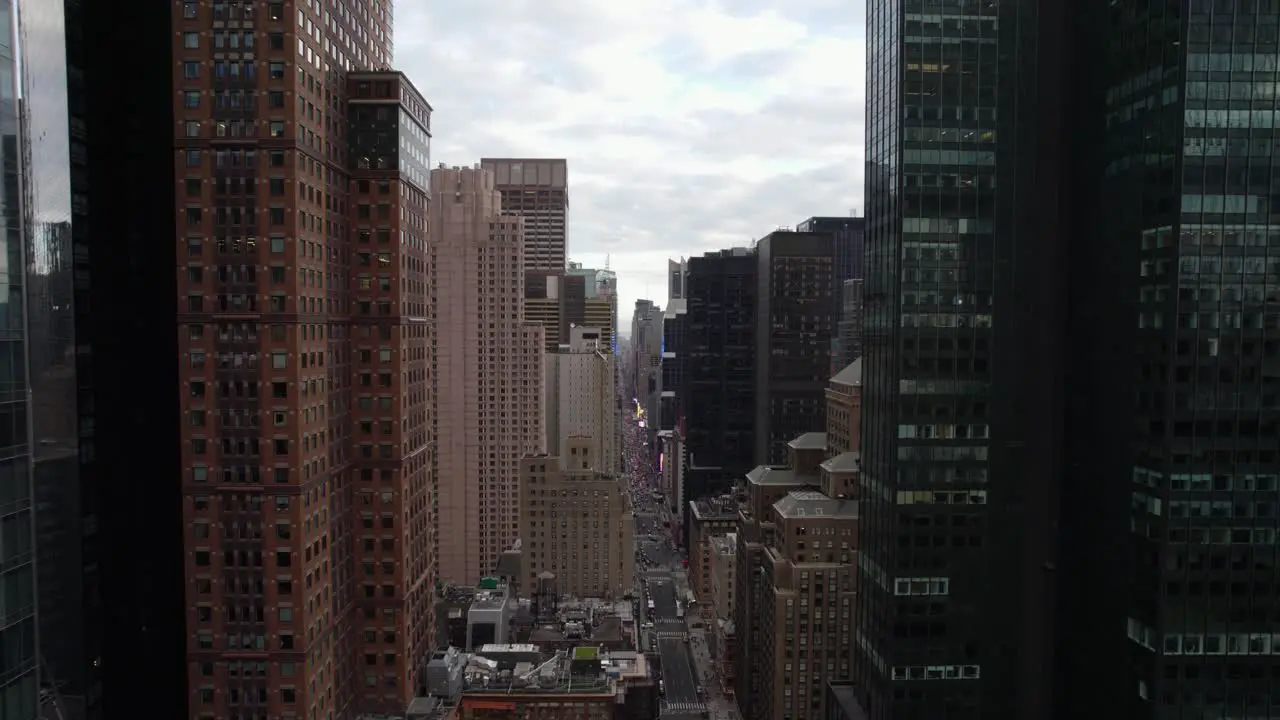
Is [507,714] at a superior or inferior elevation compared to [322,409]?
inferior

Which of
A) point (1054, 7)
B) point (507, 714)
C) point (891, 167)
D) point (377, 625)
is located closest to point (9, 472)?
point (377, 625)

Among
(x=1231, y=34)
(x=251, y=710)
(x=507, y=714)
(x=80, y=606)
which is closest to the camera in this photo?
(x=80, y=606)

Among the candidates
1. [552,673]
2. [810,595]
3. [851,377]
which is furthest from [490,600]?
[851,377]

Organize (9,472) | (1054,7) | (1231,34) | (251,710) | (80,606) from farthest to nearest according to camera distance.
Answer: (1054,7)
(251,710)
(1231,34)
(80,606)
(9,472)

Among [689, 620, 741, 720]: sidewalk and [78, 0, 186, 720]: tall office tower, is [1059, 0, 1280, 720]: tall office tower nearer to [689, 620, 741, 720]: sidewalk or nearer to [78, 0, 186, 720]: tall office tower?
[78, 0, 186, 720]: tall office tower

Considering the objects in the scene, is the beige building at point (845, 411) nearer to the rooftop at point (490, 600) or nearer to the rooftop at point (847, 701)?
the rooftop at point (847, 701)

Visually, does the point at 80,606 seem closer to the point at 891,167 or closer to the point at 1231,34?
the point at 891,167

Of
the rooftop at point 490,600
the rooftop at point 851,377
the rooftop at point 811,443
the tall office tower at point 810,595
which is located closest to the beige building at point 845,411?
the rooftop at point 851,377
